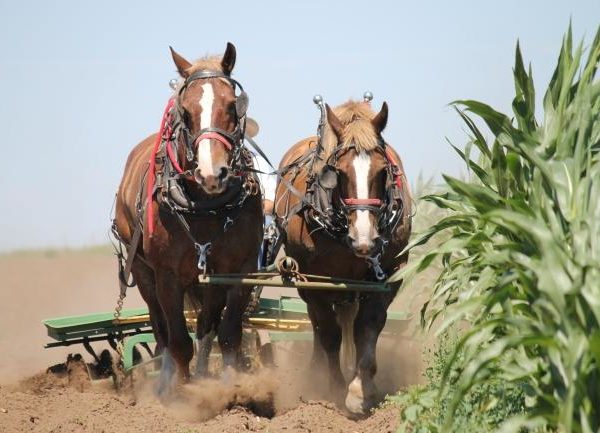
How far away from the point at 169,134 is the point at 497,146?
2768 millimetres

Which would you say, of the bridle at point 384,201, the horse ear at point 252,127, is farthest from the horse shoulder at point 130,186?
the bridle at point 384,201

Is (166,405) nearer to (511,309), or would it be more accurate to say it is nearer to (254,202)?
(254,202)

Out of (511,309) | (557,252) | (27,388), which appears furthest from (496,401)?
(27,388)

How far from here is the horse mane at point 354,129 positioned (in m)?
7.98

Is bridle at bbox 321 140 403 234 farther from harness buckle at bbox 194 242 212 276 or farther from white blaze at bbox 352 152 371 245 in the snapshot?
harness buckle at bbox 194 242 212 276

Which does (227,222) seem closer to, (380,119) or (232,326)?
(232,326)

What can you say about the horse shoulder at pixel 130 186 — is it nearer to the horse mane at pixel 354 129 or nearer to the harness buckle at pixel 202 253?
the harness buckle at pixel 202 253

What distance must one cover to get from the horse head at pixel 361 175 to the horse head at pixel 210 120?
66 centimetres

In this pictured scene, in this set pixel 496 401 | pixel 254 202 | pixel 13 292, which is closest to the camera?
pixel 496 401

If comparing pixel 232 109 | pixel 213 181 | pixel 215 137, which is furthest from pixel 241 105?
pixel 213 181

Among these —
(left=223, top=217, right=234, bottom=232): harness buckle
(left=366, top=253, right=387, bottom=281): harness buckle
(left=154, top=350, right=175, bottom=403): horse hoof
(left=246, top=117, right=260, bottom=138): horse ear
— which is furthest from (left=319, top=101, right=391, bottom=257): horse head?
(left=246, top=117, right=260, bottom=138): horse ear

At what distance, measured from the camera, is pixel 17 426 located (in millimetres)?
7238

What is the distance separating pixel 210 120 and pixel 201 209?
65cm

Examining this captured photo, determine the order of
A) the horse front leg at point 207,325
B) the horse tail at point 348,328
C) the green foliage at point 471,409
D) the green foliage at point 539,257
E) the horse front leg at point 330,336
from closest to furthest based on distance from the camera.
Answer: the green foliage at point 539,257, the green foliage at point 471,409, the horse front leg at point 207,325, the horse front leg at point 330,336, the horse tail at point 348,328
